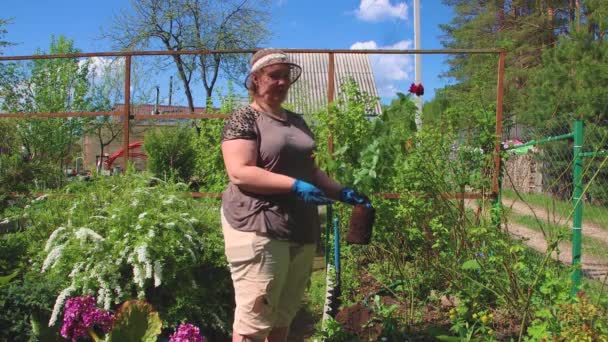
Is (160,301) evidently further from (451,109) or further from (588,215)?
(588,215)

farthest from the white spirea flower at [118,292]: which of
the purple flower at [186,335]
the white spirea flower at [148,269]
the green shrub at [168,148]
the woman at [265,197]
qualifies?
the green shrub at [168,148]

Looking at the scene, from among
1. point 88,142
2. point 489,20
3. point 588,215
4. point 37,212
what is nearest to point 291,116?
point 37,212

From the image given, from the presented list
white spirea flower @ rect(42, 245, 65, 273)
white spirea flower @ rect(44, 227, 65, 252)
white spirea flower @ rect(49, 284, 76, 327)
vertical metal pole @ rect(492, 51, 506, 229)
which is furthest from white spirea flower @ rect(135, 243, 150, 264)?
vertical metal pole @ rect(492, 51, 506, 229)

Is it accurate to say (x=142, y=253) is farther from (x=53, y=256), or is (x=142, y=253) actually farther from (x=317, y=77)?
(x=317, y=77)

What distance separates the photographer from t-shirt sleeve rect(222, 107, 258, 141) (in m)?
1.90

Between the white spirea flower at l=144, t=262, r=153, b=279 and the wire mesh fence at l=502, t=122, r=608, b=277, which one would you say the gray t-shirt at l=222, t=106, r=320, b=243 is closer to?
the white spirea flower at l=144, t=262, r=153, b=279

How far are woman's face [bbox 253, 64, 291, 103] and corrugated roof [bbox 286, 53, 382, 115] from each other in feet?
8.27

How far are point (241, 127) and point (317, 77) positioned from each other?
15.3 ft

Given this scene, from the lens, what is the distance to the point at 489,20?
61.8ft

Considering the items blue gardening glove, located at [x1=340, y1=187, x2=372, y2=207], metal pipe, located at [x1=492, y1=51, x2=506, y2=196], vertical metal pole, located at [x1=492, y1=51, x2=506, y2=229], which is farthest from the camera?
metal pipe, located at [x1=492, y1=51, x2=506, y2=196]

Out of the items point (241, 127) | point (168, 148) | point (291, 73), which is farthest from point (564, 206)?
point (168, 148)

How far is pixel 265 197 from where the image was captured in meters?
1.97

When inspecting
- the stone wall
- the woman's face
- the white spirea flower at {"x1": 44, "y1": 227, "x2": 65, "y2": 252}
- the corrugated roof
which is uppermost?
the corrugated roof

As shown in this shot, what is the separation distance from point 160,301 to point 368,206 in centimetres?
149
